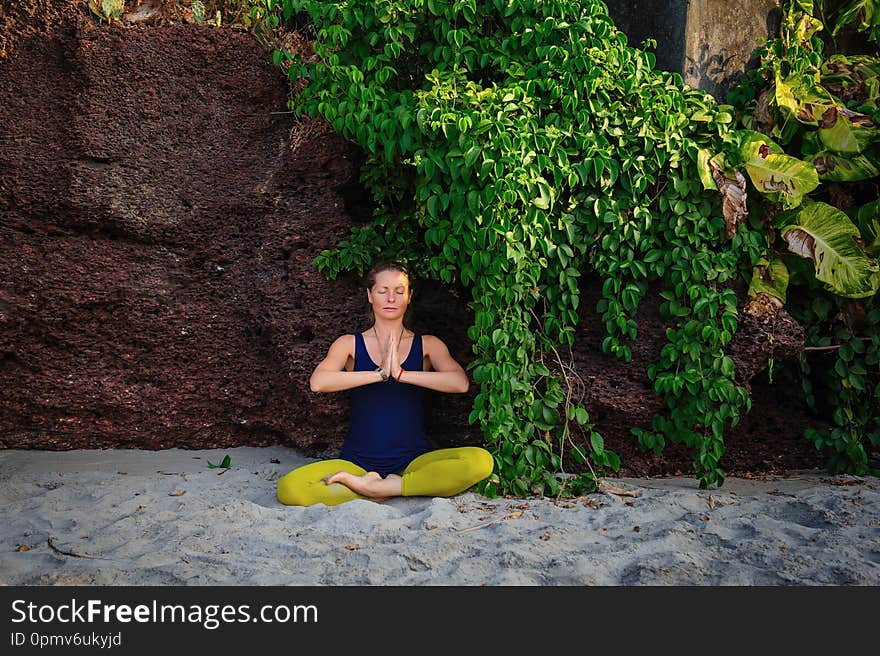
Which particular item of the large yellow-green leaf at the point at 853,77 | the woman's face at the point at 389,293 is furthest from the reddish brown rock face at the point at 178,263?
the large yellow-green leaf at the point at 853,77

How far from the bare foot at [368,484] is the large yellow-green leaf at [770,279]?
2080mm

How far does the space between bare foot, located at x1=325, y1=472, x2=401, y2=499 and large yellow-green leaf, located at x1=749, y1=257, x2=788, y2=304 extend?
2080 millimetres

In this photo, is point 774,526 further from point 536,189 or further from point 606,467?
point 536,189

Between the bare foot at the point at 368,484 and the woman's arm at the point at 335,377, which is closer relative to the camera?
the bare foot at the point at 368,484

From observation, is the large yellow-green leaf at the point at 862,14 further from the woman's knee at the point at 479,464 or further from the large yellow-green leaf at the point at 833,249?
the woman's knee at the point at 479,464

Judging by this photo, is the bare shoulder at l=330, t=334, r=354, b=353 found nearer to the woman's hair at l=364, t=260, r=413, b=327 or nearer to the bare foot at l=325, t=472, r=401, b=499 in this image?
the woman's hair at l=364, t=260, r=413, b=327

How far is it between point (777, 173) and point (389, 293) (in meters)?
2.03

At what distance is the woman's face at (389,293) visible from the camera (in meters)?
3.89

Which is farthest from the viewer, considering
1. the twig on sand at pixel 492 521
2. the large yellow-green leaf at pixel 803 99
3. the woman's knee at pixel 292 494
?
the large yellow-green leaf at pixel 803 99

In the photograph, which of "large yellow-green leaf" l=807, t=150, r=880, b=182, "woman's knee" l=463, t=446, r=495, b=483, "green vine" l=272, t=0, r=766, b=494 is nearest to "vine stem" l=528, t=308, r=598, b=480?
"green vine" l=272, t=0, r=766, b=494

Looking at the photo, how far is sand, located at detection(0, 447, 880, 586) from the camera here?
2729mm

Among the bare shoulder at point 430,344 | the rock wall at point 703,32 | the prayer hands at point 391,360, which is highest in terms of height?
the rock wall at point 703,32

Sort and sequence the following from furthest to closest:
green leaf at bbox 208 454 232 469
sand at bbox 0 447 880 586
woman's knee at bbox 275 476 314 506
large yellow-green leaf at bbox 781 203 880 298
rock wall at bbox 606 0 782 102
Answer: rock wall at bbox 606 0 782 102 → green leaf at bbox 208 454 232 469 → large yellow-green leaf at bbox 781 203 880 298 → woman's knee at bbox 275 476 314 506 → sand at bbox 0 447 880 586

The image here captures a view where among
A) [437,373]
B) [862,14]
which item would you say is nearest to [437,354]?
[437,373]
